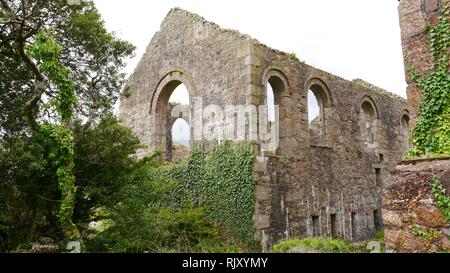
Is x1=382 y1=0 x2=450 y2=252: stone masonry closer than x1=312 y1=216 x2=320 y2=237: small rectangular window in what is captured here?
Yes

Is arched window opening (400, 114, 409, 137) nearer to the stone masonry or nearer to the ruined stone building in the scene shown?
the ruined stone building

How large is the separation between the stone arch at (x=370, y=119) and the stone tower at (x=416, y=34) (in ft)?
33.6

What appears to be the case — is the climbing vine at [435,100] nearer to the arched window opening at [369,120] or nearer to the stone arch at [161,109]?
the stone arch at [161,109]

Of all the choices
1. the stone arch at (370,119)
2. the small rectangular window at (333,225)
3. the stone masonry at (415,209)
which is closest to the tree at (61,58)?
the stone masonry at (415,209)

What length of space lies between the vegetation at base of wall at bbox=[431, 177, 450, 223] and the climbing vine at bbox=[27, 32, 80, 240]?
5.76 meters

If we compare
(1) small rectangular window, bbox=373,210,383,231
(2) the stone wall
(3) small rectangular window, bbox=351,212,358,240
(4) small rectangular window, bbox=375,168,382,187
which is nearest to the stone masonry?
(2) the stone wall

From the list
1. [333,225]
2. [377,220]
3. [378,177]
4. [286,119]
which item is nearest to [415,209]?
[286,119]

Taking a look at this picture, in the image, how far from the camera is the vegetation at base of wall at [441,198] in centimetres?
415

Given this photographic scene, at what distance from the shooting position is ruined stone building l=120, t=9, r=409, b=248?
34.8ft

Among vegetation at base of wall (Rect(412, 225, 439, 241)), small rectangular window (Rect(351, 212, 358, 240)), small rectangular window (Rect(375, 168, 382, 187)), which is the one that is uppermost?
small rectangular window (Rect(375, 168, 382, 187))

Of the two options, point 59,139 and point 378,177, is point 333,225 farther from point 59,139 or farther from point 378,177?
point 59,139

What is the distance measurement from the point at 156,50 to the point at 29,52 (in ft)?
22.9

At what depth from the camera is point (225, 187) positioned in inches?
410

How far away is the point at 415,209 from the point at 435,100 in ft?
4.78
